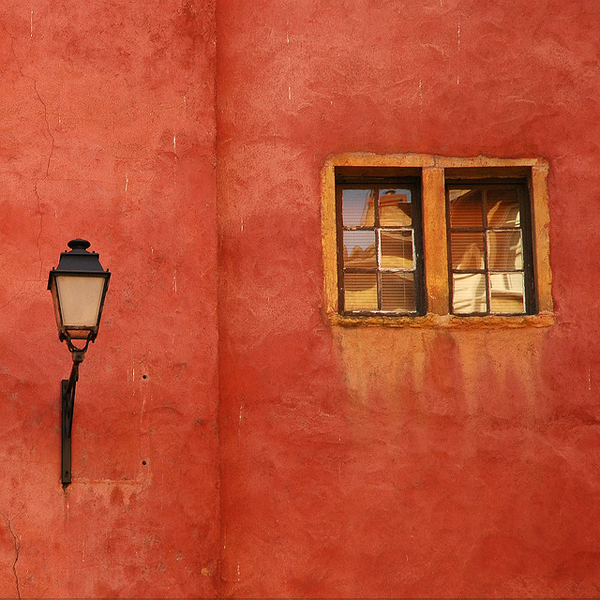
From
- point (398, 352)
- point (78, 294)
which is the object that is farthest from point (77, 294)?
point (398, 352)

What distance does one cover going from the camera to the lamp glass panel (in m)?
5.13

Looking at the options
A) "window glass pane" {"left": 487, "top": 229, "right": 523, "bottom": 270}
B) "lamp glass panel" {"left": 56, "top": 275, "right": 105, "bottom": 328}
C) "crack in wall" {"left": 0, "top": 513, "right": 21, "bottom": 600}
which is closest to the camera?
"lamp glass panel" {"left": 56, "top": 275, "right": 105, "bottom": 328}

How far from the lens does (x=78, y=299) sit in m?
5.15

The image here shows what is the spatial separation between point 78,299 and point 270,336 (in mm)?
1482

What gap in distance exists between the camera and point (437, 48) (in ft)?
21.9

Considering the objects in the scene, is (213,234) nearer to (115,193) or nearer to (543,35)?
(115,193)

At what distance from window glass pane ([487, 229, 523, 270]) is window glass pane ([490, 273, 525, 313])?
65mm

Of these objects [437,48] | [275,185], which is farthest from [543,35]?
[275,185]

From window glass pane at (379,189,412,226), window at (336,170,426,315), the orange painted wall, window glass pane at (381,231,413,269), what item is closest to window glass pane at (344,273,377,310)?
window at (336,170,426,315)

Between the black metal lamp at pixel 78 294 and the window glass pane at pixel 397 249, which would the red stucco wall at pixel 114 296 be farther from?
the window glass pane at pixel 397 249

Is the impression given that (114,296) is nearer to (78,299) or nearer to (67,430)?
(67,430)

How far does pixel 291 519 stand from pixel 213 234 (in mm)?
1712

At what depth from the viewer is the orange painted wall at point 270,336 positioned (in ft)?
19.5

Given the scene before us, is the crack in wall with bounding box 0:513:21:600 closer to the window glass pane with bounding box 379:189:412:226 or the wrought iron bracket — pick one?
the wrought iron bracket
